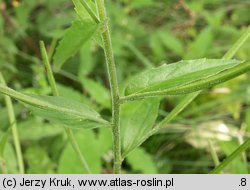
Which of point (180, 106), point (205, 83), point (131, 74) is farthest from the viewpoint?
point (131, 74)

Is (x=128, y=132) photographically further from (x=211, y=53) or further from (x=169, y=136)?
(x=211, y=53)

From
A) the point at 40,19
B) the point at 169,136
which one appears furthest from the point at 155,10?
the point at 169,136

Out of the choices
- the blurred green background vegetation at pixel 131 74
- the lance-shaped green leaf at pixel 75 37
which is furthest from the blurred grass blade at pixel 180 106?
the blurred green background vegetation at pixel 131 74

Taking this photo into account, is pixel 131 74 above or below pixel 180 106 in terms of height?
above

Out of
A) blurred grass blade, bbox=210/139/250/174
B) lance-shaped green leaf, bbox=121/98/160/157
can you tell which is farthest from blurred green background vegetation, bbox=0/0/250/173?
blurred grass blade, bbox=210/139/250/174

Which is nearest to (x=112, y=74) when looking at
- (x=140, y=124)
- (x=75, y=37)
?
(x=75, y=37)

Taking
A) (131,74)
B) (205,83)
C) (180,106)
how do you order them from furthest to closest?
(131,74)
(180,106)
(205,83)

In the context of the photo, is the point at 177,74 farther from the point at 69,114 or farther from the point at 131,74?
the point at 131,74

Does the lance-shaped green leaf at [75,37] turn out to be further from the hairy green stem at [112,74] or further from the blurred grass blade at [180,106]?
the blurred grass blade at [180,106]
